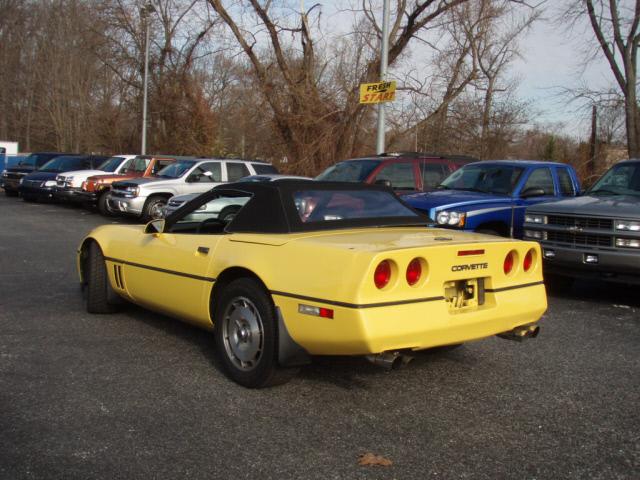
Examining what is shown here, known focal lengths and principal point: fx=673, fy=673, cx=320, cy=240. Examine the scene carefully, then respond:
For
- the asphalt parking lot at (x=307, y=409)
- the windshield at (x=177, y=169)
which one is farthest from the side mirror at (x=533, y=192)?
the windshield at (x=177, y=169)

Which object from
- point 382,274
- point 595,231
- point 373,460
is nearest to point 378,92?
point 595,231

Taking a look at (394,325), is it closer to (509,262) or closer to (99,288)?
(509,262)

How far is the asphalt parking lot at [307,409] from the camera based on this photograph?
3342mm

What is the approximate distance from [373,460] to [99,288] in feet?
12.4

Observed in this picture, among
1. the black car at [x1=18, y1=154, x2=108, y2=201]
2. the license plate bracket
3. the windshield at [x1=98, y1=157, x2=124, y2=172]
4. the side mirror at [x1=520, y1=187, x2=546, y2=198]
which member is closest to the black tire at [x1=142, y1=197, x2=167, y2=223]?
the windshield at [x1=98, y1=157, x2=124, y2=172]

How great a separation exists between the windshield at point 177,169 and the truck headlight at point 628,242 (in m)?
11.3

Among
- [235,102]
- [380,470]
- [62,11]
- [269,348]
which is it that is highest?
[62,11]

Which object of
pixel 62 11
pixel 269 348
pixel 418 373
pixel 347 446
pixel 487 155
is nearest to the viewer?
pixel 347 446

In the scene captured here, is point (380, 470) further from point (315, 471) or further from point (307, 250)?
point (307, 250)

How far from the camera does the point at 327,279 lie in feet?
12.8

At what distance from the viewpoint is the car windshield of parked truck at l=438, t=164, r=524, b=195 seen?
9.85 metres

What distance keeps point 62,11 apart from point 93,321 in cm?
4313

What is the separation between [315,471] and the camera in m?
3.26

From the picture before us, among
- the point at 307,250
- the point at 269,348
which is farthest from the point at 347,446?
the point at 307,250
